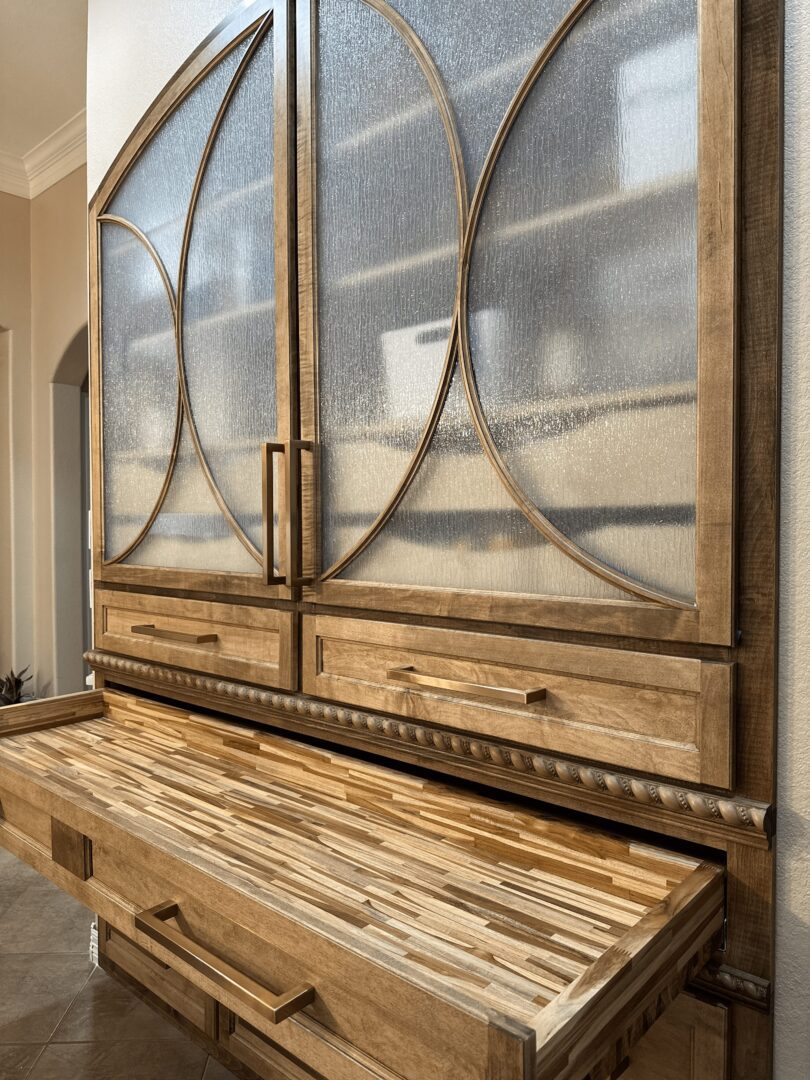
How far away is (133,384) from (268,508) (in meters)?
0.60

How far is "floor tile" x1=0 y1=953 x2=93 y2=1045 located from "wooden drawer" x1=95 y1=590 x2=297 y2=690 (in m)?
0.84

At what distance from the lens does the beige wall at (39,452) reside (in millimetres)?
3389

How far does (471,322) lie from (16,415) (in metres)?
3.15

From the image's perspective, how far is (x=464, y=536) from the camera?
Answer: 98 cm

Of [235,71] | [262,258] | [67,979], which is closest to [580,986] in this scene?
[262,258]

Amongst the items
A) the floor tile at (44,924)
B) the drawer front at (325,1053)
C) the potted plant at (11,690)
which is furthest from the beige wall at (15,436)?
the drawer front at (325,1053)

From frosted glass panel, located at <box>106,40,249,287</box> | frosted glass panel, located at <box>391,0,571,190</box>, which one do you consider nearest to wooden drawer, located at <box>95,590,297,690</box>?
frosted glass panel, located at <box>106,40,249,287</box>

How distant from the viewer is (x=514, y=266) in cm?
92

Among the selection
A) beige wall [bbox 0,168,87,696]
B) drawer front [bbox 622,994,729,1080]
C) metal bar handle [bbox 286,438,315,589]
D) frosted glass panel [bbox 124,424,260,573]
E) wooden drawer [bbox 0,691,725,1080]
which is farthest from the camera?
beige wall [bbox 0,168,87,696]

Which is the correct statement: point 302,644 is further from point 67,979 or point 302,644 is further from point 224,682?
point 67,979

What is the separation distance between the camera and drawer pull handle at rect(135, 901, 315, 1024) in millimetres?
666

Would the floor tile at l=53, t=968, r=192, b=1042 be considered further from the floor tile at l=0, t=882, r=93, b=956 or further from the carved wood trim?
the carved wood trim

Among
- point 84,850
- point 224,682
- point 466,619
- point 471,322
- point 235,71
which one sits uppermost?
point 235,71

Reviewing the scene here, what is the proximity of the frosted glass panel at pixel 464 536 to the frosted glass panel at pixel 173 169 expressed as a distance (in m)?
0.74
